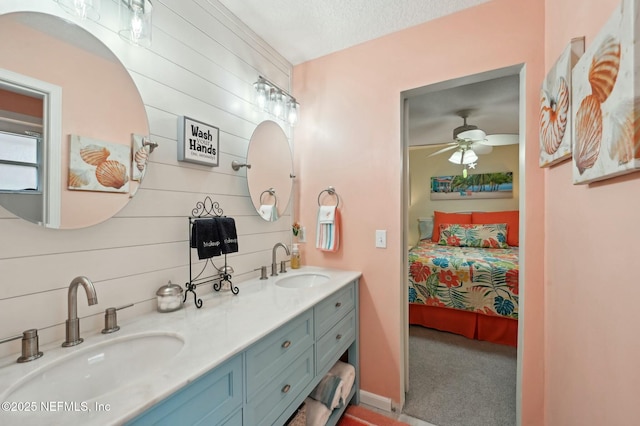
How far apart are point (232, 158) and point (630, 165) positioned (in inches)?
63.4

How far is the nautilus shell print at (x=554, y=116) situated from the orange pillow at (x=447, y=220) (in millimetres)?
3301

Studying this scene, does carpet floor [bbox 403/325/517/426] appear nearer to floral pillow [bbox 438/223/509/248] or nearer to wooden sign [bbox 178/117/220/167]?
floral pillow [bbox 438/223/509/248]

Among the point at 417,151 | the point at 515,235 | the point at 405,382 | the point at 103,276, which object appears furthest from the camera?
the point at 417,151

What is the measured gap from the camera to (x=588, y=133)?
2.75 feet

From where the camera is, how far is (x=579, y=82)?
2.99 feet

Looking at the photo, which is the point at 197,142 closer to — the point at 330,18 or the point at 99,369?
the point at 99,369

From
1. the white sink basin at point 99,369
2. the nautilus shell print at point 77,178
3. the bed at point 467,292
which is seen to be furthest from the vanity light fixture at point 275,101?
the bed at point 467,292

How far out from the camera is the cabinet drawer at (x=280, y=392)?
3.13 feet

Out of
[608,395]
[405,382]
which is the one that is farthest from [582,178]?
[405,382]

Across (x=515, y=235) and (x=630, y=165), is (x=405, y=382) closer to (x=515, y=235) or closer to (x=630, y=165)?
(x=630, y=165)

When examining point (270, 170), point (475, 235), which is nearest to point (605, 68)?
point (270, 170)

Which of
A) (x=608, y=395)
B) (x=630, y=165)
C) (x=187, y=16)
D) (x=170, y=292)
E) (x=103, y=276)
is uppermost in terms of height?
(x=187, y=16)

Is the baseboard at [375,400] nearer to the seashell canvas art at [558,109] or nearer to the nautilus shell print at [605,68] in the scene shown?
the seashell canvas art at [558,109]

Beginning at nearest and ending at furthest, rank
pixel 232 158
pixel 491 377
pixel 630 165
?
pixel 630 165, pixel 232 158, pixel 491 377
